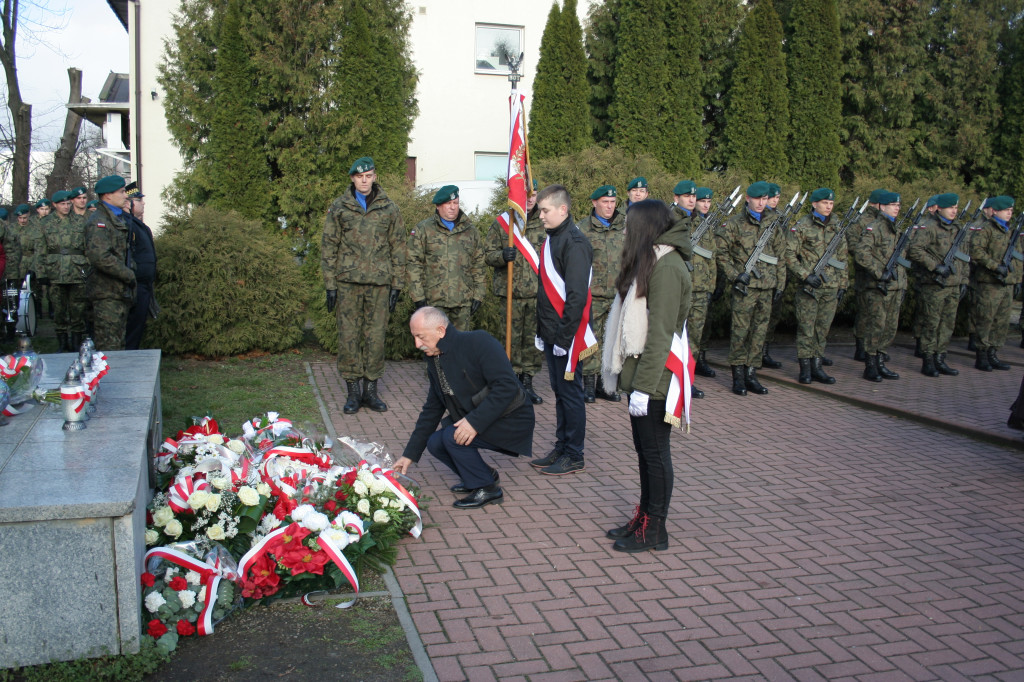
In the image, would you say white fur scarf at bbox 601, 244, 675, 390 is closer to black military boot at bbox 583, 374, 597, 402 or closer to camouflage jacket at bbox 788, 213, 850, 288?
black military boot at bbox 583, 374, 597, 402

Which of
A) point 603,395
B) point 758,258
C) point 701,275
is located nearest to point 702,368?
point 701,275

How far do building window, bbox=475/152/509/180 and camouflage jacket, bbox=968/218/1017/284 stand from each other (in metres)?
13.4

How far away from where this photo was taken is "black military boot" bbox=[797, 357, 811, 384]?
33.3 feet

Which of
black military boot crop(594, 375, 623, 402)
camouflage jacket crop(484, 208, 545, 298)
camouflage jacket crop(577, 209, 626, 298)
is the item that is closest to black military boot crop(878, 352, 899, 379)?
black military boot crop(594, 375, 623, 402)

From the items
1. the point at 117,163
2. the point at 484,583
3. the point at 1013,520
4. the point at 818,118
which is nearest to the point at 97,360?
the point at 484,583

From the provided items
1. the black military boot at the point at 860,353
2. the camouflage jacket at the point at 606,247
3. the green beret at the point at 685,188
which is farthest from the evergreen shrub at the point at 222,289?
the black military boot at the point at 860,353

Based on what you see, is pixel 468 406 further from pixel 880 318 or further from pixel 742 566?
pixel 880 318

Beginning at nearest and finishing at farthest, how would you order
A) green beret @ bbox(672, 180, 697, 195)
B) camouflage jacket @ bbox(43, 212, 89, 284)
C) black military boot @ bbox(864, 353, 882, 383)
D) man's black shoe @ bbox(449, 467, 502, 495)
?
man's black shoe @ bbox(449, 467, 502, 495) < green beret @ bbox(672, 180, 697, 195) < black military boot @ bbox(864, 353, 882, 383) < camouflage jacket @ bbox(43, 212, 89, 284)

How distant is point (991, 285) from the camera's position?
1159 cm

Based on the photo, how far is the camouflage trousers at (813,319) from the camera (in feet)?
33.4

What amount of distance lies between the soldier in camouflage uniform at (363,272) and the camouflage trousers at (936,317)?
23.8ft

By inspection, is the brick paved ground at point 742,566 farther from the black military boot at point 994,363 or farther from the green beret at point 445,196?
the black military boot at point 994,363

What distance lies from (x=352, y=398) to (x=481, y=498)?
118 inches

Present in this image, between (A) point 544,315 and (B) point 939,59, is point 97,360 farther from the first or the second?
(B) point 939,59
